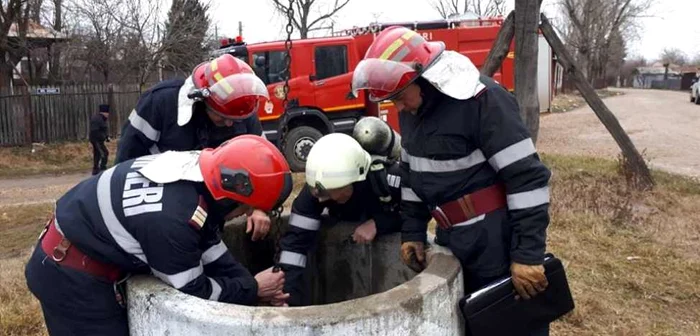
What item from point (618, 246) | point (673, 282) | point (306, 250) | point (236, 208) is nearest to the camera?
point (236, 208)

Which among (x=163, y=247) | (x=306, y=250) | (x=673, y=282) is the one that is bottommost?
(x=673, y=282)

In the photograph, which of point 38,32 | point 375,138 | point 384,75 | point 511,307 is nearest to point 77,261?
point 384,75

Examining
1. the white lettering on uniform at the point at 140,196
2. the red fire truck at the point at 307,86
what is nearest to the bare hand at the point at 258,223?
the white lettering on uniform at the point at 140,196

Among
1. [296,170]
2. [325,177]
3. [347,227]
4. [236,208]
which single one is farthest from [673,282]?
[296,170]

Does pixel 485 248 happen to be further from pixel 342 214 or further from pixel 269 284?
pixel 342 214

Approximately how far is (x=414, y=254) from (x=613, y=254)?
9.76 ft

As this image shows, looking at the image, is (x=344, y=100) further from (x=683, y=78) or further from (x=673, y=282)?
(x=683, y=78)

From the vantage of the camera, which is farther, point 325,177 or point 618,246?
point 618,246

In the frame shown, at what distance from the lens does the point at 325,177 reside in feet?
8.97

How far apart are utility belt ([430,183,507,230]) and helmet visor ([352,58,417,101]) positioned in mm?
515

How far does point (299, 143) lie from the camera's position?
9.84 m

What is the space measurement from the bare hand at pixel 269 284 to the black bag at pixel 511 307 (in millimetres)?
806

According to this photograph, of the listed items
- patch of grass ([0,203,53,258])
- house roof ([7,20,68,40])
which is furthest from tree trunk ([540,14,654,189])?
house roof ([7,20,68,40])

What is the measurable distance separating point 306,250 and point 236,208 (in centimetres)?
106
